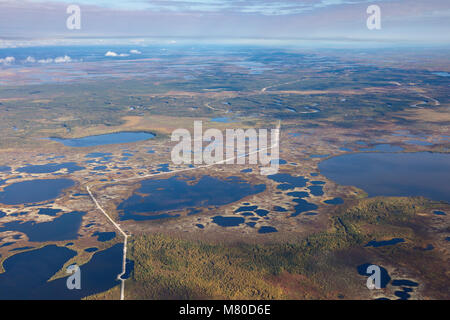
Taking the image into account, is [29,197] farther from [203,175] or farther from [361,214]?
[361,214]

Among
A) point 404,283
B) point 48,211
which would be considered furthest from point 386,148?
point 48,211

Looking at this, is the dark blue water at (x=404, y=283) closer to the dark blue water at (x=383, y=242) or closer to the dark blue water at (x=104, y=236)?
the dark blue water at (x=383, y=242)

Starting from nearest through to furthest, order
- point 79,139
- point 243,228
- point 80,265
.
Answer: point 80,265 < point 243,228 < point 79,139

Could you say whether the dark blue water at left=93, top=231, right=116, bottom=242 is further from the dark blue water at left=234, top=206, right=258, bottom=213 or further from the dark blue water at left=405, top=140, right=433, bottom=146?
the dark blue water at left=405, top=140, right=433, bottom=146

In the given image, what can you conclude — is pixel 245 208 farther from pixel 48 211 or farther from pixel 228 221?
pixel 48 211
